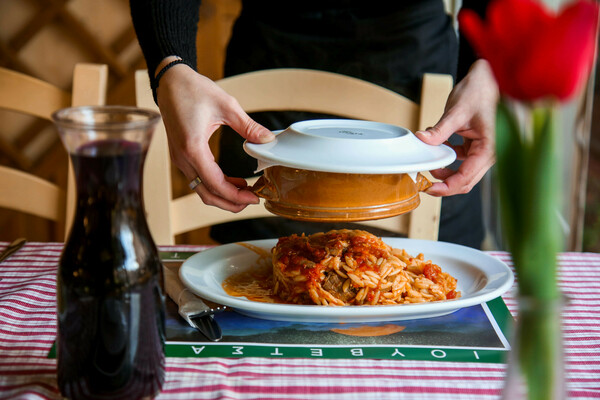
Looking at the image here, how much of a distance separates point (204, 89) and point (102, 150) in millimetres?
361

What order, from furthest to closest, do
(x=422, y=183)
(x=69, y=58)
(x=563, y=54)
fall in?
1. (x=69, y=58)
2. (x=422, y=183)
3. (x=563, y=54)

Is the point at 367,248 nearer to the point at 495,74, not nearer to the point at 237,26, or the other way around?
the point at 495,74

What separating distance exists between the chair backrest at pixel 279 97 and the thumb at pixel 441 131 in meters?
0.27

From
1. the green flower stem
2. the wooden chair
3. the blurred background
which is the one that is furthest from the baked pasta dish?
the blurred background

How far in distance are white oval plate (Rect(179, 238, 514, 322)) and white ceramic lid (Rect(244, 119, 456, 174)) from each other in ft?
0.46

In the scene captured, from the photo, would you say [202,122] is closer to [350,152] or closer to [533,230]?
[350,152]

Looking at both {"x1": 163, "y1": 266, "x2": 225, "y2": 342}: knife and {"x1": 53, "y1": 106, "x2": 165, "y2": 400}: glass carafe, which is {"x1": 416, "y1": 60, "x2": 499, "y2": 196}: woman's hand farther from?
{"x1": 53, "y1": 106, "x2": 165, "y2": 400}: glass carafe

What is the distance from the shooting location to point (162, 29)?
0.92m

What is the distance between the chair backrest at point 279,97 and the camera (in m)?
1.08

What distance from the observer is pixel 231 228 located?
1.26 meters

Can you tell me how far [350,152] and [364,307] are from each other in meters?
0.15

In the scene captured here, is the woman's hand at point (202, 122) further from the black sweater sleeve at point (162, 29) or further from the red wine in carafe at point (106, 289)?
the red wine in carafe at point (106, 289)

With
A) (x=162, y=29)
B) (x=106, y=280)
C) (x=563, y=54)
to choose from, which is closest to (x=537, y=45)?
(x=563, y=54)

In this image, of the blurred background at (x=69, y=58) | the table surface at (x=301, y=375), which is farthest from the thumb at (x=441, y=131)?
the blurred background at (x=69, y=58)
